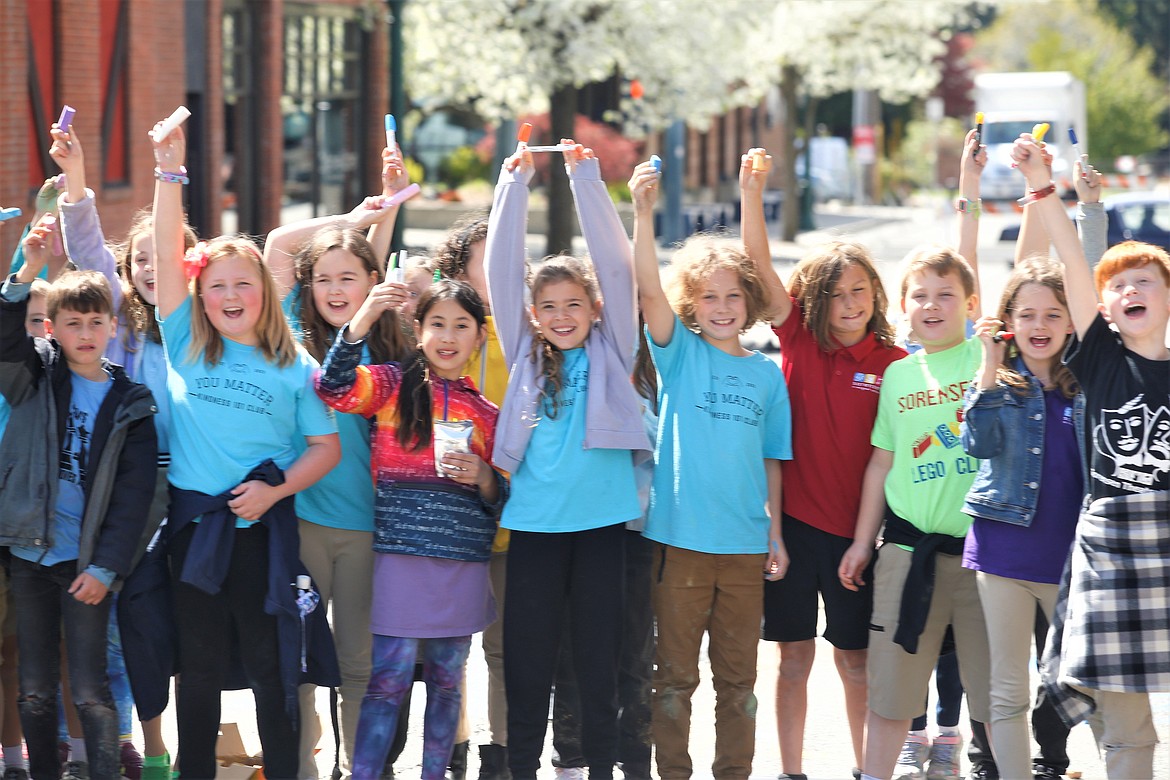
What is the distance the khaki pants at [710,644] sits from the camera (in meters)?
4.36

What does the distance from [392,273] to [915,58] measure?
28202 millimetres

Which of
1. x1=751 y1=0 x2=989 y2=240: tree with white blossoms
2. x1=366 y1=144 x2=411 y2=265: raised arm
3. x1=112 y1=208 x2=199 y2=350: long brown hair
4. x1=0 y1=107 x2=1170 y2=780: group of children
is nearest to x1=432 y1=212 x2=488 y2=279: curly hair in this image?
x1=366 y1=144 x2=411 y2=265: raised arm

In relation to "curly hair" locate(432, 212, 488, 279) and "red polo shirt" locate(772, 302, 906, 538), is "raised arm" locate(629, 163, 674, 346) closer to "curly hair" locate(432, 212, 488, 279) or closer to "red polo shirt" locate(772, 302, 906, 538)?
"red polo shirt" locate(772, 302, 906, 538)

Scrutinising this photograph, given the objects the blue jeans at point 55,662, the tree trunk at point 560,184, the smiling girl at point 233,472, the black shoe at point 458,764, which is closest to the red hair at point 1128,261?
the smiling girl at point 233,472

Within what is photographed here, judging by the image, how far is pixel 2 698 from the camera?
4574mm

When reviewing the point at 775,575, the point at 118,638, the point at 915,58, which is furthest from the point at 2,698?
Answer: the point at 915,58

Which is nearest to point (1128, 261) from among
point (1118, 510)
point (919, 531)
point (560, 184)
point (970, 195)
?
point (1118, 510)

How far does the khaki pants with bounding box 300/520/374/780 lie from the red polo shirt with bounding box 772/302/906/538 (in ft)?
4.51

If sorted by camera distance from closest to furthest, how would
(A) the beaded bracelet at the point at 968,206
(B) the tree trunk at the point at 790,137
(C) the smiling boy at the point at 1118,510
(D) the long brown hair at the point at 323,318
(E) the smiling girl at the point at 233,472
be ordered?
A: (C) the smiling boy at the point at 1118,510
(E) the smiling girl at the point at 233,472
(D) the long brown hair at the point at 323,318
(A) the beaded bracelet at the point at 968,206
(B) the tree trunk at the point at 790,137

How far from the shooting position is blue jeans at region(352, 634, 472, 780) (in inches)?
166

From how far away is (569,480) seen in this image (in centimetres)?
421

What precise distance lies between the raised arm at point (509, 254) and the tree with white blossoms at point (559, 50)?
1377 cm

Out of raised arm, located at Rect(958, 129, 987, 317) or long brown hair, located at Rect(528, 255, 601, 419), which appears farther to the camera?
raised arm, located at Rect(958, 129, 987, 317)

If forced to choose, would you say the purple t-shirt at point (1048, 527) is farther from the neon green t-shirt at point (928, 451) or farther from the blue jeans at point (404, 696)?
the blue jeans at point (404, 696)
